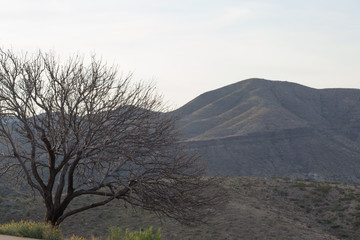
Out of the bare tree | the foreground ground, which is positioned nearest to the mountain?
the foreground ground

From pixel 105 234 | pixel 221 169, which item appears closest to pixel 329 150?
pixel 221 169

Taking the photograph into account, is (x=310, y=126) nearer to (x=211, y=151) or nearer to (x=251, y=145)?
(x=251, y=145)

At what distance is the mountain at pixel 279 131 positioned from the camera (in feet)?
293

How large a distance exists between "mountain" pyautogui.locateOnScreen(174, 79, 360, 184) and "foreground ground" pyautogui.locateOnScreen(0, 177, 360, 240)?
2997cm

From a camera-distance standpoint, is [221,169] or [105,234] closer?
[105,234]

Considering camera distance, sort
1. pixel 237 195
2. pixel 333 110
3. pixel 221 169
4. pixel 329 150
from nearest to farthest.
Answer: pixel 237 195
pixel 221 169
pixel 329 150
pixel 333 110

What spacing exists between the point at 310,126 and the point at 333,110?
3160cm

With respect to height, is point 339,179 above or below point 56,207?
below

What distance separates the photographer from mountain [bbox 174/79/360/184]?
89250mm

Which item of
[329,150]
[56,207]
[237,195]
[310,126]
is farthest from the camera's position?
[310,126]

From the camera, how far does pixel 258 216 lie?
30.5 m

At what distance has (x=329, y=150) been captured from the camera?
9594 centimetres

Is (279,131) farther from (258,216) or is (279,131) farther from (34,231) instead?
(34,231)

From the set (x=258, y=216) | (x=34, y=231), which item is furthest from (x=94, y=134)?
(x=258, y=216)
